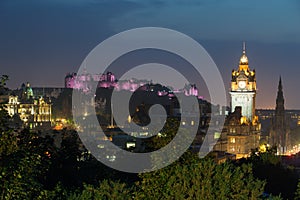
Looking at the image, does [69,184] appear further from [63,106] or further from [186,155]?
[63,106]

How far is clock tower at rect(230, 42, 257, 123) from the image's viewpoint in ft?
299

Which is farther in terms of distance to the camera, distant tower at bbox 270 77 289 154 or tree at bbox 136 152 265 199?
distant tower at bbox 270 77 289 154

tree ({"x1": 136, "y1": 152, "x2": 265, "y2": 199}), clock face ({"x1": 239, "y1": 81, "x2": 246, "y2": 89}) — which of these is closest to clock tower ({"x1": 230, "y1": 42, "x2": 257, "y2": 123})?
clock face ({"x1": 239, "y1": 81, "x2": 246, "y2": 89})

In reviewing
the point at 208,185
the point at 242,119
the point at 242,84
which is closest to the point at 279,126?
the point at 242,84

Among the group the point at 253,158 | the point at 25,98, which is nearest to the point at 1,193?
the point at 253,158

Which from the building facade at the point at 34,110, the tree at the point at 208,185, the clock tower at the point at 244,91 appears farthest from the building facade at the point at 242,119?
the tree at the point at 208,185

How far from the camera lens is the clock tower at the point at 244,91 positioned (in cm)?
9106

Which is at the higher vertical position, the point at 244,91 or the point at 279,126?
the point at 244,91

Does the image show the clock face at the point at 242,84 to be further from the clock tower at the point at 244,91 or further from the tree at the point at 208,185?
the tree at the point at 208,185

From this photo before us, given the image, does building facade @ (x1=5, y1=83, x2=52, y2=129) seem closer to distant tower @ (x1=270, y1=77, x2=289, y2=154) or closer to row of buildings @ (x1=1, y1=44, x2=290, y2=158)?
row of buildings @ (x1=1, y1=44, x2=290, y2=158)

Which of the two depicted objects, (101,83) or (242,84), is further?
(101,83)

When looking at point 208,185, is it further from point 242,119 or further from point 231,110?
point 231,110

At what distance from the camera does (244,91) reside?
91.5 m

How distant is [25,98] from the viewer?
116062mm
